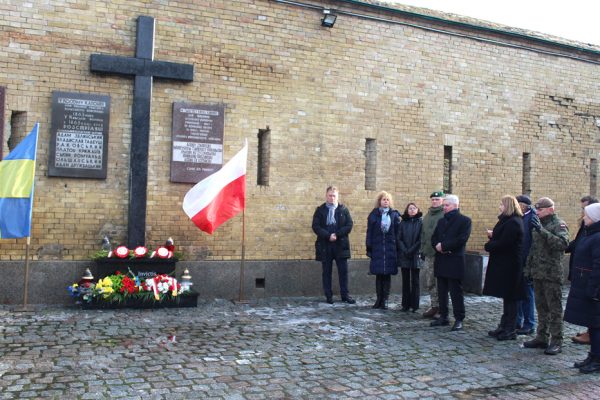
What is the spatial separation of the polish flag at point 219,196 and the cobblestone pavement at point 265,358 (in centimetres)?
136

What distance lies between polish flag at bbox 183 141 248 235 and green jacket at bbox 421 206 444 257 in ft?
9.10

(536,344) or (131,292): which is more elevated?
(131,292)

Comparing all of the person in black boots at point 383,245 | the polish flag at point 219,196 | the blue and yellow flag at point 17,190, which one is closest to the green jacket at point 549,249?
the person in black boots at point 383,245

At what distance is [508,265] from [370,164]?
4.00m

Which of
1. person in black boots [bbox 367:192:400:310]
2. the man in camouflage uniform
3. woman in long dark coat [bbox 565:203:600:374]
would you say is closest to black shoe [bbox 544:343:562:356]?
the man in camouflage uniform

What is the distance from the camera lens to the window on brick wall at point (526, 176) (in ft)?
38.8

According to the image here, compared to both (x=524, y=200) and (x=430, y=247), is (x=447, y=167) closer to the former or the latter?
(x=430, y=247)

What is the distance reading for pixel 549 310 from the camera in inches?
257

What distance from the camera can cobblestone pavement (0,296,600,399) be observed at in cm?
494

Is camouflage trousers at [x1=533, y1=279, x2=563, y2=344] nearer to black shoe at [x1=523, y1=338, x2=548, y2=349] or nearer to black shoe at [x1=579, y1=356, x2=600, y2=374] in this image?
black shoe at [x1=523, y1=338, x2=548, y2=349]

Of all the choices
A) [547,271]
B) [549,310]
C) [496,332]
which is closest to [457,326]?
[496,332]

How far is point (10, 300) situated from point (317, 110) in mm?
5663

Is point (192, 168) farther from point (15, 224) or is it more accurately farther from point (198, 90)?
point (15, 224)

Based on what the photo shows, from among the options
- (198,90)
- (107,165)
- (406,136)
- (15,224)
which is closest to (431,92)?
(406,136)
